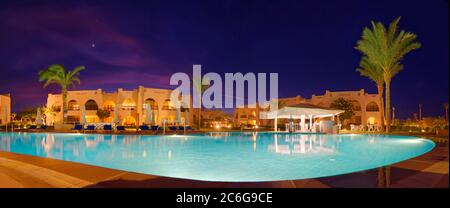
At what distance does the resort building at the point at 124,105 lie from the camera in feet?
129

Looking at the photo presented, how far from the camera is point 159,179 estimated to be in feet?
13.3

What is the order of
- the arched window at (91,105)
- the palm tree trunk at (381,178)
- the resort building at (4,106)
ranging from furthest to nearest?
the resort building at (4,106), the arched window at (91,105), the palm tree trunk at (381,178)

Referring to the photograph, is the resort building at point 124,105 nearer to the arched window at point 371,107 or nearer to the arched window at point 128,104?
the arched window at point 128,104

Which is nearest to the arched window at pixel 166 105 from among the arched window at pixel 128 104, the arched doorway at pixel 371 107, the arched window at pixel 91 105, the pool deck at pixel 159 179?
the arched window at pixel 128 104

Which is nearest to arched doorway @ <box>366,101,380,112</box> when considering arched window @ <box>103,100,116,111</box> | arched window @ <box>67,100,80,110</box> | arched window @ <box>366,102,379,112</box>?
arched window @ <box>366,102,379,112</box>

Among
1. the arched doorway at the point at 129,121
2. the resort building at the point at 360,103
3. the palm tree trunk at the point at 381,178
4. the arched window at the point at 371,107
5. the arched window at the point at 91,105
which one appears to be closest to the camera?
the palm tree trunk at the point at 381,178

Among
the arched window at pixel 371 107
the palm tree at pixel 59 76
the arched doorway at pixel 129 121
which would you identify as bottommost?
the arched doorway at pixel 129 121

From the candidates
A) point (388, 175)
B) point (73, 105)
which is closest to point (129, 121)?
point (73, 105)

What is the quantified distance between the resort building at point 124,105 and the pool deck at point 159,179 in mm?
33996

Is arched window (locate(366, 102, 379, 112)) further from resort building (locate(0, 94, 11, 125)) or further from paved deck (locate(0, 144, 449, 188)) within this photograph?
resort building (locate(0, 94, 11, 125))

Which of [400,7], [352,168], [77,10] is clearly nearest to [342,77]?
[400,7]

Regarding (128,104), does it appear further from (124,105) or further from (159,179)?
(159,179)

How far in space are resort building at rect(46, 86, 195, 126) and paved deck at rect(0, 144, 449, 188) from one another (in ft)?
112

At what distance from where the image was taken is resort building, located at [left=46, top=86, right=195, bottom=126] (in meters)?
39.4
